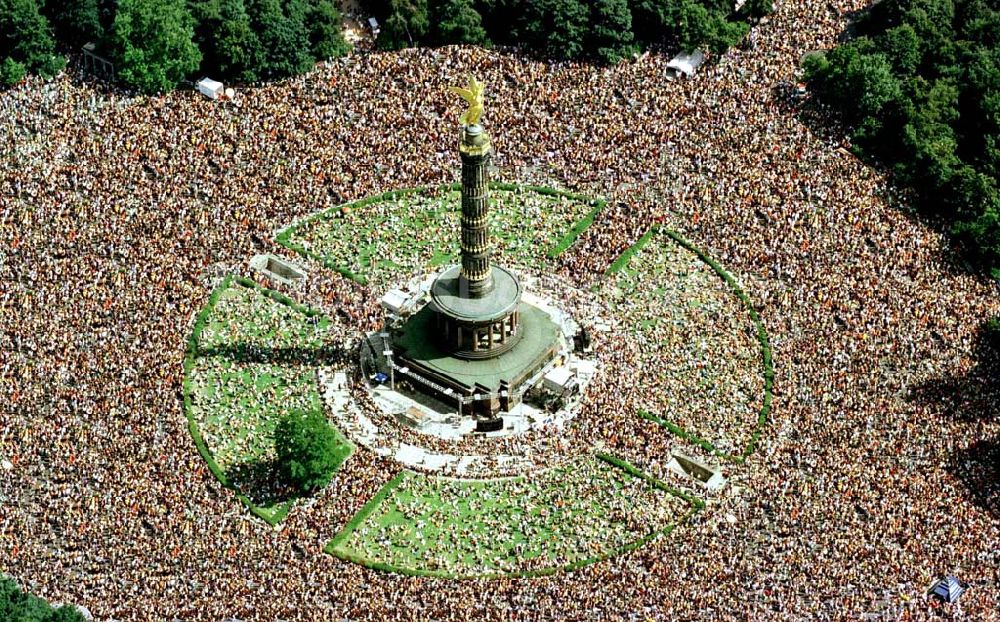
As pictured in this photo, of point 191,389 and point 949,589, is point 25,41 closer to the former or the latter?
point 191,389

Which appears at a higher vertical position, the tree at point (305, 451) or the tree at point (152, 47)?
the tree at point (152, 47)

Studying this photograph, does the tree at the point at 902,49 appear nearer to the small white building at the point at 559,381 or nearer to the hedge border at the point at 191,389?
the small white building at the point at 559,381

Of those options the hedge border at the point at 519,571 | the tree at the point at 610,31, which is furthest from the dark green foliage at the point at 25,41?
the hedge border at the point at 519,571

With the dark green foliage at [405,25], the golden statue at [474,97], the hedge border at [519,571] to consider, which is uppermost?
the golden statue at [474,97]

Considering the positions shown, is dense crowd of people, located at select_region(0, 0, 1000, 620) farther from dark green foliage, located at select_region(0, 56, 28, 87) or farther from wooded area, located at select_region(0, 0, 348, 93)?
wooded area, located at select_region(0, 0, 348, 93)

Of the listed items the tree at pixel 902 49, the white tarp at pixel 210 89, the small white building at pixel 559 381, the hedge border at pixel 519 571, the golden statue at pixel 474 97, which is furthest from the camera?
the tree at pixel 902 49

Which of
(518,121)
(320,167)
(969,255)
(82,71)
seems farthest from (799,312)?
(82,71)

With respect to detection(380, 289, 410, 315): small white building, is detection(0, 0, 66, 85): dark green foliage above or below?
above

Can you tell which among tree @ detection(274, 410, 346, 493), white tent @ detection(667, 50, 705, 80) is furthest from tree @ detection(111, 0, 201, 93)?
tree @ detection(274, 410, 346, 493)
